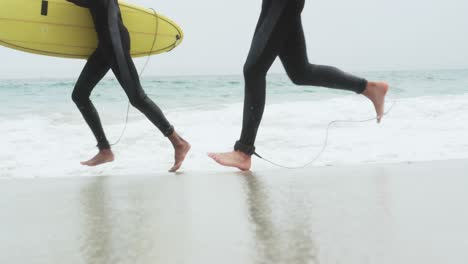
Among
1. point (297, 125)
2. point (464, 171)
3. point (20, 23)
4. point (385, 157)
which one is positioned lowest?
point (297, 125)

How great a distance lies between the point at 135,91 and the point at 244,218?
146cm

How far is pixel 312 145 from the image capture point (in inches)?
157

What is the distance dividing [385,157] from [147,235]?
2.36 metres

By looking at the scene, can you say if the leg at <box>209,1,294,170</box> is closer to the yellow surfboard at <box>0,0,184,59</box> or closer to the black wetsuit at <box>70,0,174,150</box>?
the black wetsuit at <box>70,0,174,150</box>

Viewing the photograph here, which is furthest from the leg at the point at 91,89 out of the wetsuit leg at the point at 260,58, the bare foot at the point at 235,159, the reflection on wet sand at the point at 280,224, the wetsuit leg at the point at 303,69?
the reflection on wet sand at the point at 280,224

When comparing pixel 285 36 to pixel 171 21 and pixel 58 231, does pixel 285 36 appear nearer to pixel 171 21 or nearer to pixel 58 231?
pixel 171 21

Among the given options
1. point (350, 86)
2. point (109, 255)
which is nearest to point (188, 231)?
point (109, 255)

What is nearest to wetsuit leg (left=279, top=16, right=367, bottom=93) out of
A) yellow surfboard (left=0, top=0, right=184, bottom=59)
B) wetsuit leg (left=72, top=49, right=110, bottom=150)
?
wetsuit leg (left=72, top=49, right=110, bottom=150)

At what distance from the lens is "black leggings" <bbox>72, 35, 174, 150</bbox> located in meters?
2.76

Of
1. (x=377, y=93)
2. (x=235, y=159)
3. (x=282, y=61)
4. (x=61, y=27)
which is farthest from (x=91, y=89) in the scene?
(x=377, y=93)

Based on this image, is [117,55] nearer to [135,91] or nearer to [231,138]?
[135,91]

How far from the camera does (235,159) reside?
2.64 m

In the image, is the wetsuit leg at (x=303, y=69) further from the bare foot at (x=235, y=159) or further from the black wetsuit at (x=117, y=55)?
the black wetsuit at (x=117, y=55)


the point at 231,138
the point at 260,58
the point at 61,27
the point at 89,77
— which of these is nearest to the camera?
the point at 260,58
